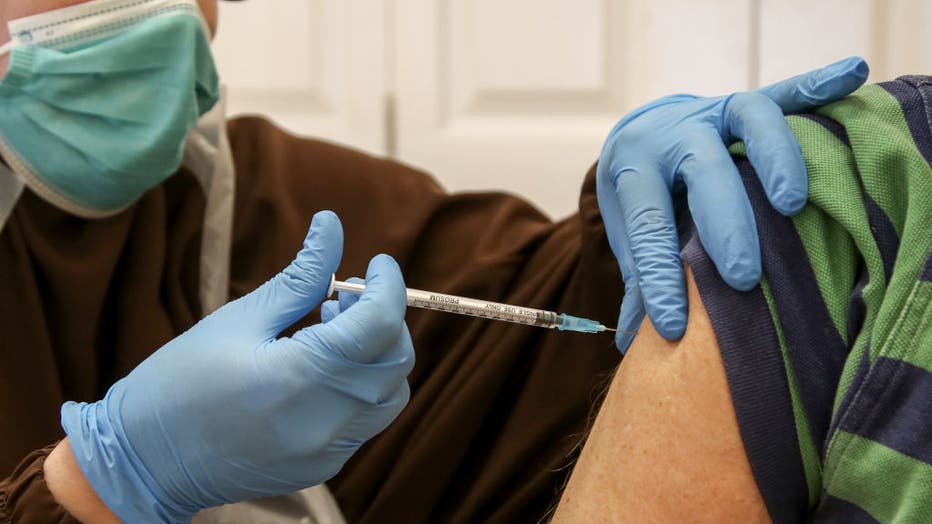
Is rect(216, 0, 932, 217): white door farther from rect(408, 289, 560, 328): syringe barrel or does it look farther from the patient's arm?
the patient's arm

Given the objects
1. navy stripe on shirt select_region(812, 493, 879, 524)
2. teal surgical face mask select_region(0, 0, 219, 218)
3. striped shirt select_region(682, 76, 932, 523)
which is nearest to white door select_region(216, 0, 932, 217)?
teal surgical face mask select_region(0, 0, 219, 218)

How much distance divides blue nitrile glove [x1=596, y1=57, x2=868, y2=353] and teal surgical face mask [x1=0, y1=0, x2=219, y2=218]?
50 centimetres

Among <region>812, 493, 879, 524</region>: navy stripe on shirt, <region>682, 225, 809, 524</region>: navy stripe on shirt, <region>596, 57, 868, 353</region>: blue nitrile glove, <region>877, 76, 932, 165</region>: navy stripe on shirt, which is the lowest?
<region>812, 493, 879, 524</region>: navy stripe on shirt

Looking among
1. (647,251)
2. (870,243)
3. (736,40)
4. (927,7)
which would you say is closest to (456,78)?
(736,40)

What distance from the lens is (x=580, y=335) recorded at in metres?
1.05

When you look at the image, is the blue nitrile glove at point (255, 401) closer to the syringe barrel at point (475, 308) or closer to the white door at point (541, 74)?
the syringe barrel at point (475, 308)

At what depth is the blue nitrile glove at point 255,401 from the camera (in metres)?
0.75

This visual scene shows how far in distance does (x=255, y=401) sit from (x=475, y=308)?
0.21 metres

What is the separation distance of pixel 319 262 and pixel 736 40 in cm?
126

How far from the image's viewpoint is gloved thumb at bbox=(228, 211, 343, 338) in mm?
788

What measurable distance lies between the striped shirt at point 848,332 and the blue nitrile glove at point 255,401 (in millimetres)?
264

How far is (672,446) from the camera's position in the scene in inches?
27.9

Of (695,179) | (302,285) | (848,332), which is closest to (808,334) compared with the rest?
(848,332)

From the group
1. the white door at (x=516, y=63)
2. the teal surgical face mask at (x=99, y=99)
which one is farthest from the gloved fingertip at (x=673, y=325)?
the white door at (x=516, y=63)
